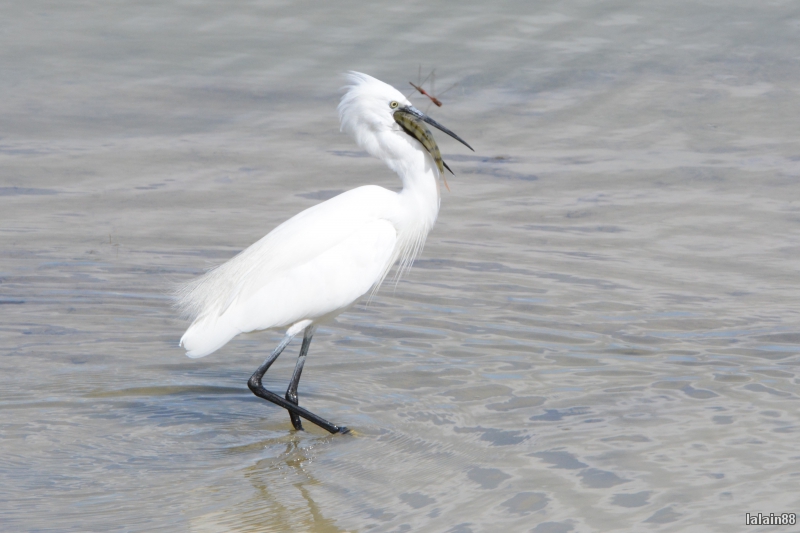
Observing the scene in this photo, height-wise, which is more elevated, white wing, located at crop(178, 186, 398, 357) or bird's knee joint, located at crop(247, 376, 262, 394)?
white wing, located at crop(178, 186, 398, 357)

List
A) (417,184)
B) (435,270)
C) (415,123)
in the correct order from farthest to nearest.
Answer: (435,270) → (417,184) → (415,123)

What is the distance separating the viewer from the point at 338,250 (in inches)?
179

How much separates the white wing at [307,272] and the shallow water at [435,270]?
0.46 m

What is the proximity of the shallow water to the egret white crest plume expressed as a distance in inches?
17.0

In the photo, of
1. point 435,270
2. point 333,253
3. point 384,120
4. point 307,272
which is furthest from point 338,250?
point 435,270

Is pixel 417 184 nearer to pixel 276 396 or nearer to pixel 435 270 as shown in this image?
pixel 276 396

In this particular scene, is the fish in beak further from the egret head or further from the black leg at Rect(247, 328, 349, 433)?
the black leg at Rect(247, 328, 349, 433)

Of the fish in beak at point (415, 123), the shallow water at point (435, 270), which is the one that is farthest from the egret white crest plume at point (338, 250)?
the shallow water at point (435, 270)

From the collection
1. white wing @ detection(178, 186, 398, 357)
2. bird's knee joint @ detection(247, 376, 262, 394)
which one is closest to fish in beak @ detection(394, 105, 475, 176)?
white wing @ detection(178, 186, 398, 357)

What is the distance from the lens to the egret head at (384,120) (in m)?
4.51

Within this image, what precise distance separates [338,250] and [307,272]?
17cm

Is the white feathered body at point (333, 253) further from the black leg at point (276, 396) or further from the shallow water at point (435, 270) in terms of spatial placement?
the shallow water at point (435, 270)

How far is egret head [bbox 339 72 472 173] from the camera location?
451 cm

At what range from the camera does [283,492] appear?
3859 mm
